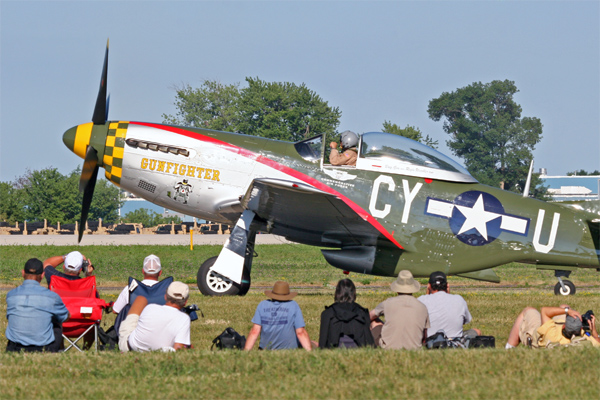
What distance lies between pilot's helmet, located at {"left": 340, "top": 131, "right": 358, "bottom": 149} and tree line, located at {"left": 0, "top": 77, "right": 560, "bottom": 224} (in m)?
50.5

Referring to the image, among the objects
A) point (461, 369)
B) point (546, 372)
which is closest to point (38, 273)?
point (461, 369)

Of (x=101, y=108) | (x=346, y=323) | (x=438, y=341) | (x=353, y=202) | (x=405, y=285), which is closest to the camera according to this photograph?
(x=346, y=323)

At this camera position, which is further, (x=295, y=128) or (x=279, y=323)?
(x=295, y=128)

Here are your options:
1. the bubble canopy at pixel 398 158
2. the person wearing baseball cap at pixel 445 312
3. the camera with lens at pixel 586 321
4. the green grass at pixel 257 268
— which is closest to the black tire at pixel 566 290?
the bubble canopy at pixel 398 158

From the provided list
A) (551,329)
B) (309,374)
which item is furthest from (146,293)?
(551,329)

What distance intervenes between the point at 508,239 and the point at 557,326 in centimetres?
607

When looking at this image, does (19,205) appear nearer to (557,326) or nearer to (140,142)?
(140,142)

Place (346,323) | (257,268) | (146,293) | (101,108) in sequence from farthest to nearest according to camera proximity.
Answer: (257,268) < (101,108) < (146,293) < (346,323)

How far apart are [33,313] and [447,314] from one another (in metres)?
4.43

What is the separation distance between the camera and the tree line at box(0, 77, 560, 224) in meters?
71.2

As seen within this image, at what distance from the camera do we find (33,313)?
24.9 ft

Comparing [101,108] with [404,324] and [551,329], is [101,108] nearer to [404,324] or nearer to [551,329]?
[404,324]

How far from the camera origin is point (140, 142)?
1439cm

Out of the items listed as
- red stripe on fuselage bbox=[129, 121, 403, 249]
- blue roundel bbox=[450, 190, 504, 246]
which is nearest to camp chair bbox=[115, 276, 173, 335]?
red stripe on fuselage bbox=[129, 121, 403, 249]
